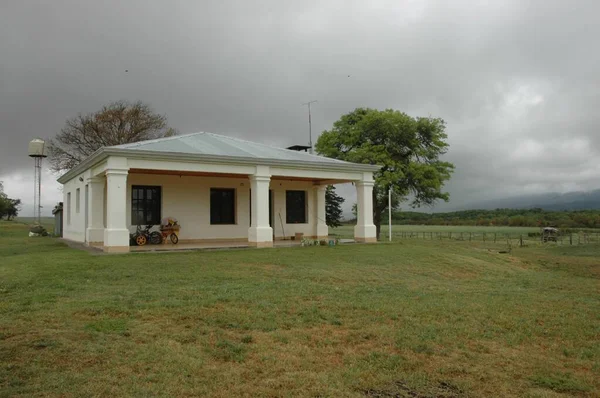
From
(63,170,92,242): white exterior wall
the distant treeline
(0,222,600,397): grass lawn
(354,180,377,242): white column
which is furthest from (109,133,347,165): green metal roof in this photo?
the distant treeline

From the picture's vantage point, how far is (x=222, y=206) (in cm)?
2028

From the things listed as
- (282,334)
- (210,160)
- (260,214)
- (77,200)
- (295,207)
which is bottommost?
(282,334)

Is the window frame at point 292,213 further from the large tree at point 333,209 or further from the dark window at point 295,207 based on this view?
the large tree at point 333,209

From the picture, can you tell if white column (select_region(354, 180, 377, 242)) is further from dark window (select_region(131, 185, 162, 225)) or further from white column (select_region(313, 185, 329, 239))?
dark window (select_region(131, 185, 162, 225))

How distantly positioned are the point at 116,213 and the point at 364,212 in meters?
9.73

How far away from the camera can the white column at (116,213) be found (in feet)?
48.9

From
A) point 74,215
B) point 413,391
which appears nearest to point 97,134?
point 74,215

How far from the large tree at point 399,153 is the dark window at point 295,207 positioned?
9108 mm

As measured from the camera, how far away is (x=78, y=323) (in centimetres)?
638

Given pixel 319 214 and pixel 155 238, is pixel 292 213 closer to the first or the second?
pixel 319 214

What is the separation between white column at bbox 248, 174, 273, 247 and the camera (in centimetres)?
1731

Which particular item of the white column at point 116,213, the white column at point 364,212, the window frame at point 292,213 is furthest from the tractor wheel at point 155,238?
the white column at point 364,212

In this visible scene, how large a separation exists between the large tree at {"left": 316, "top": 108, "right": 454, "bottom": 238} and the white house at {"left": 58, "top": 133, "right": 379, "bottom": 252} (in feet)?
30.5

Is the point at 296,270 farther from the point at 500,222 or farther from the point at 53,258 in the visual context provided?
the point at 500,222
